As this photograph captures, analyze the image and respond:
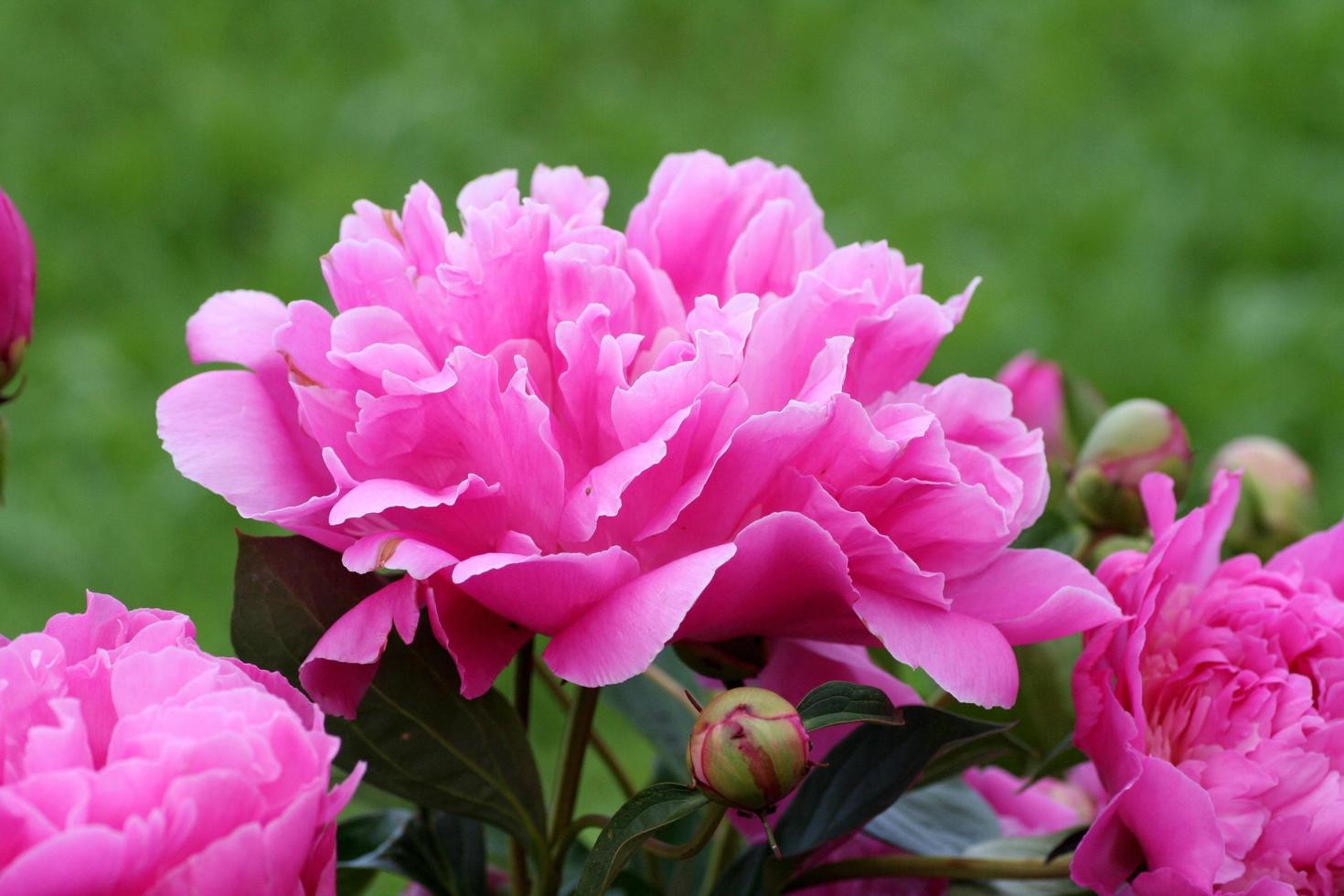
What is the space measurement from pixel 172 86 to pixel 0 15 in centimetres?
31

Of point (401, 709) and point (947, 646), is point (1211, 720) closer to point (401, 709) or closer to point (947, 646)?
point (947, 646)

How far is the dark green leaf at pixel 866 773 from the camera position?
42 centimetres

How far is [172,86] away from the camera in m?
2.07

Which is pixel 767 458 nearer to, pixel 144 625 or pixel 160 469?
pixel 144 625

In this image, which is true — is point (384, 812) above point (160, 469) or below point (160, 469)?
above

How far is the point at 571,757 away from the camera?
44cm

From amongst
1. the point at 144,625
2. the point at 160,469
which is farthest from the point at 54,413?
the point at 144,625

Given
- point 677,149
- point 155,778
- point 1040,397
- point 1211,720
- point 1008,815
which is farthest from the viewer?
point 677,149

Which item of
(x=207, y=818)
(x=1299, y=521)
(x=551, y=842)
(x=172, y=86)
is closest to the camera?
(x=207, y=818)

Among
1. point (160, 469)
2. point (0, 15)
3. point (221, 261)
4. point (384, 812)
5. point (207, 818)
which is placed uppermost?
point (207, 818)

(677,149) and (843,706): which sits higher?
(843,706)

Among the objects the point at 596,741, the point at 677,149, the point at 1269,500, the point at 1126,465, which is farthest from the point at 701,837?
the point at 677,149

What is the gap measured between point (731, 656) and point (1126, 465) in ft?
0.69

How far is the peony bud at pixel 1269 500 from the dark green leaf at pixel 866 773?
0.88ft
